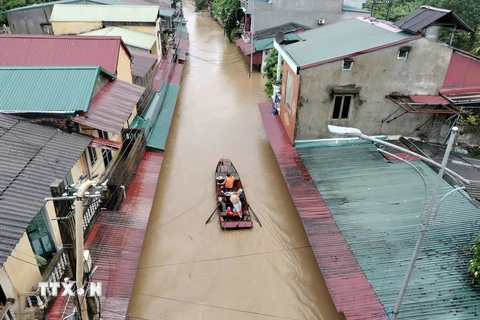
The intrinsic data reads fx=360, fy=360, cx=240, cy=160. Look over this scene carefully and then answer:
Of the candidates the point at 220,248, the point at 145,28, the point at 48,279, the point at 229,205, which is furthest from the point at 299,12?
the point at 48,279

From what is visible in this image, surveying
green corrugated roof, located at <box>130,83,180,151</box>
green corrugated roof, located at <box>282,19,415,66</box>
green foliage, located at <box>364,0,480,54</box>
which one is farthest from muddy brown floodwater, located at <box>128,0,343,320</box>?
green foliage, located at <box>364,0,480,54</box>

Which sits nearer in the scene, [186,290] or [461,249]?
[461,249]

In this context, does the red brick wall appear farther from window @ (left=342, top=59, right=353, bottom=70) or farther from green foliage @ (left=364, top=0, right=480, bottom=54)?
green foliage @ (left=364, top=0, right=480, bottom=54)

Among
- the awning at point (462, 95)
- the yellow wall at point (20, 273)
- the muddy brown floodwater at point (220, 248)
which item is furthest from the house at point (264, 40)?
the yellow wall at point (20, 273)

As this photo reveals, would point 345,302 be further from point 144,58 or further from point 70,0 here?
point 70,0

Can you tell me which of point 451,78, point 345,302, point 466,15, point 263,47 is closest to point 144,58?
point 263,47

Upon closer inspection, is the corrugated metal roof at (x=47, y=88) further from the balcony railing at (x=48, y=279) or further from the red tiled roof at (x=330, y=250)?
the red tiled roof at (x=330, y=250)

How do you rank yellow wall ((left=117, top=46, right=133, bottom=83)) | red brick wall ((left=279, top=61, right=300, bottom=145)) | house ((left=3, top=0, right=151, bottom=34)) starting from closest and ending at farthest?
red brick wall ((left=279, top=61, right=300, bottom=145)), yellow wall ((left=117, top=46, right=133, bottom=83)), house ((left=3, top=0, right=151, bottom=34))

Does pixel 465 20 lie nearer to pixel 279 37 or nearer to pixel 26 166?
pixel 279 37
